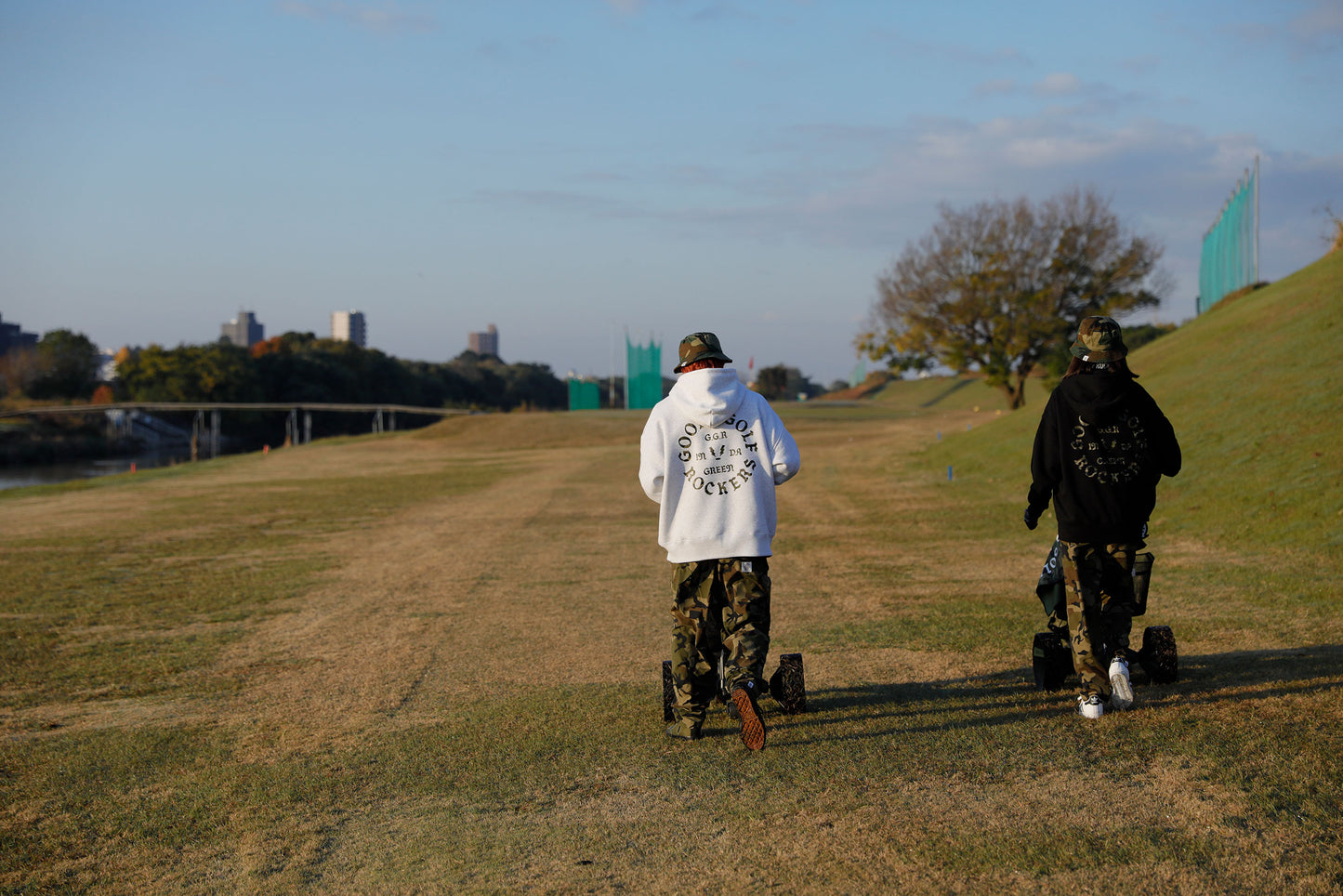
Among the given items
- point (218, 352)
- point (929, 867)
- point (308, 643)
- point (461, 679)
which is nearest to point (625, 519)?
point (308, 643)

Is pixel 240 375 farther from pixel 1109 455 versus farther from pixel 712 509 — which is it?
pixel 1109 455

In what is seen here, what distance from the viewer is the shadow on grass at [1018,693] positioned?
5246 mm

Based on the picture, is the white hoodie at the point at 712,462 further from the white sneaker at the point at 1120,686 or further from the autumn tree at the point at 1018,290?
the autumn tree at the point at 1018,290

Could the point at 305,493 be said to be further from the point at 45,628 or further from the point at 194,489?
the point at 45,628

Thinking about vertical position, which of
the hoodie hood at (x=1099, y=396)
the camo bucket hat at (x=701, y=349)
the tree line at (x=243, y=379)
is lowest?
the hoodie hood at (x=1099, y=396)

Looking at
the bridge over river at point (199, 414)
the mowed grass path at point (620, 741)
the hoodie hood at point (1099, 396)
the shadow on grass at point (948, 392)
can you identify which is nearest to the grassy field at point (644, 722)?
the mowed grass path at point (620, 741)

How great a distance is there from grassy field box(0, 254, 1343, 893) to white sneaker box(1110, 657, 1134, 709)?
4.9 inches

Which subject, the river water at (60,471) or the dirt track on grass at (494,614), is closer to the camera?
the dirt track on grass at (494,614)

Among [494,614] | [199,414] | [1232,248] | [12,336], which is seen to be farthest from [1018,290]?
[12,336]

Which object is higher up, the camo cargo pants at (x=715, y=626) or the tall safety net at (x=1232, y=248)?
the tall safety net at (x=1232, y=248)

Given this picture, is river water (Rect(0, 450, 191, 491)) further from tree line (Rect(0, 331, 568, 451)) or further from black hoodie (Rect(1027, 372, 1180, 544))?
black hoodie (Rect(1027, 372, 1180, 544))

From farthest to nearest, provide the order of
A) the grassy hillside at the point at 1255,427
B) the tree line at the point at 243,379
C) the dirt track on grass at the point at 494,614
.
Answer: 1. the tree line at the point at 243,379
2. the grassy hillside at the point at 1255,427
3. the dirt track on grass at the point at 494,614

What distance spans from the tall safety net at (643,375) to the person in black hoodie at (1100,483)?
212ft

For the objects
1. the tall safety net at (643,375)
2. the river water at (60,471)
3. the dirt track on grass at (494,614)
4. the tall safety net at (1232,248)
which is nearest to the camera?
the dirt track on grass at (494,614)
